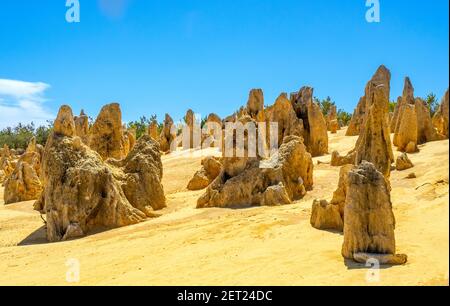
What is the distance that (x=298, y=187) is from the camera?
15.3 meters

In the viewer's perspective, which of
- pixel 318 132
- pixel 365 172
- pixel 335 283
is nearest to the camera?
pixel 335 283

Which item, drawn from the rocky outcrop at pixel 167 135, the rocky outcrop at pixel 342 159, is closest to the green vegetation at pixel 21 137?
the rocky outcrop at pixel 167 135

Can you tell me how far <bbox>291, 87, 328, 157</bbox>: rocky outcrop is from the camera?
23.6 meters

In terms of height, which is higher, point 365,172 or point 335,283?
point 365,172

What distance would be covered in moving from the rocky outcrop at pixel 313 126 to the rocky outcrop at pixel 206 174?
667 cm

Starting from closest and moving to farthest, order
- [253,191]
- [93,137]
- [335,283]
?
[335,283]
[253,191]
[93,137]

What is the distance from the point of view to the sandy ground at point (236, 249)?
6902mm

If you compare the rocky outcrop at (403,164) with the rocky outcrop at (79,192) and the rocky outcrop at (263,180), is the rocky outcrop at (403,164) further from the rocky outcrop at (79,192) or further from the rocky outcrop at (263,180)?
the rocky outcrop at (79,192)

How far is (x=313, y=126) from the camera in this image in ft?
77.4

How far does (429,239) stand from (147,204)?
30.6 ft

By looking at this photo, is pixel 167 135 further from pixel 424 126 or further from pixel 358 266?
pixel 358 266

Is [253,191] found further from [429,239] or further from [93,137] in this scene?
[93,137]
